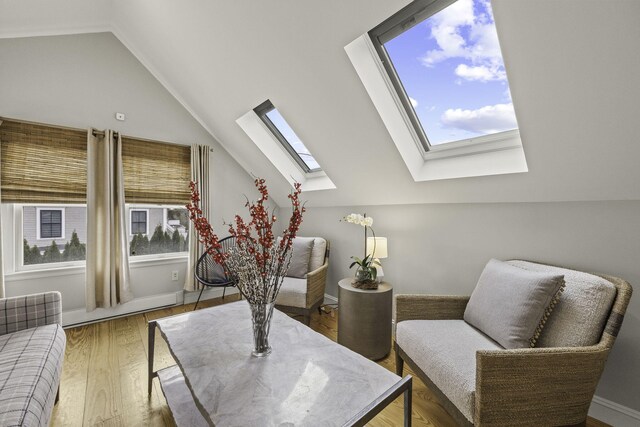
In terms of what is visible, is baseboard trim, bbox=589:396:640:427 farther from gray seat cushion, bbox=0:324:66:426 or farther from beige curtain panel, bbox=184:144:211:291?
beige curtain panel, bbox=184:144:211:291

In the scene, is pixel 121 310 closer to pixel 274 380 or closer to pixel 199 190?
→ pixel 199 190

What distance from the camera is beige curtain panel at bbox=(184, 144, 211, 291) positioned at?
3.33m

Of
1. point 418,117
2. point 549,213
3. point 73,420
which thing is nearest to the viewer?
point 73,420

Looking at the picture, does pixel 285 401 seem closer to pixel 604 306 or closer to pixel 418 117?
pixel 604 306

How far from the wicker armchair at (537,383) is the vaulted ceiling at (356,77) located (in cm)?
77

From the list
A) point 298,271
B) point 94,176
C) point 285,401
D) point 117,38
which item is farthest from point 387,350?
point 117,38

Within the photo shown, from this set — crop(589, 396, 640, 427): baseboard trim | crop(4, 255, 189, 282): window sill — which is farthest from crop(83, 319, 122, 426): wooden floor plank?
crop(589, 396, 640, 427): baseboard trim

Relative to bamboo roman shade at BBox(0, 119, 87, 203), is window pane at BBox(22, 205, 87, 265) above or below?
below

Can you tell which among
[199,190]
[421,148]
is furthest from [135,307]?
[421,148]

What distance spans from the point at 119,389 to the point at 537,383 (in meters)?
2.32

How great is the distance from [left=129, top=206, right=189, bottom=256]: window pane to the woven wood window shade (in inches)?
6.9

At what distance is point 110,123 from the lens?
2.93m

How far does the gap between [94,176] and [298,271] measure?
221 centimetres

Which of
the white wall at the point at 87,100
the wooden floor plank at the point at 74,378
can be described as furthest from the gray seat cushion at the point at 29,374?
the white wall at the point at 87,100
